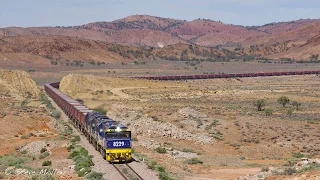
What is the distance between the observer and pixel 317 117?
67.2 metres

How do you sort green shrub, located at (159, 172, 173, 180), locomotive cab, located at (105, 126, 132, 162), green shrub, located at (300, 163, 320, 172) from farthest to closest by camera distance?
locomotive cab, located at (105, 126, 132, 162), green shrub, located at (159, 172, 173, 180), green shrub, located at (300, 163, 320, 172)

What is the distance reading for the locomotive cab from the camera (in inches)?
1287

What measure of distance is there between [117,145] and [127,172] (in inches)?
129

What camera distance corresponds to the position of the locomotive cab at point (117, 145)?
107ft

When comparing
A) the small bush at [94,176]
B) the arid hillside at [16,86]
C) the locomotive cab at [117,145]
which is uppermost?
the locomotive cab at [117,145]

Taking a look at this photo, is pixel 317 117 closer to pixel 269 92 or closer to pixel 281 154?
pixel 281 154

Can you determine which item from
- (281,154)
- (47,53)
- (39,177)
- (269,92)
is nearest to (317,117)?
(281,154)

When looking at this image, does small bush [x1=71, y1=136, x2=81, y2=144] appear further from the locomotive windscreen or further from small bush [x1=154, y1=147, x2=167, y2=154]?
the locomotive windscreen

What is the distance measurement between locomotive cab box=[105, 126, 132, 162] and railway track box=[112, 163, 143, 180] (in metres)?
0.68

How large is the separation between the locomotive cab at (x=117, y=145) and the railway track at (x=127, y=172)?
675 mm

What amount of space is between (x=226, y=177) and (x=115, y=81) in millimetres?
83828

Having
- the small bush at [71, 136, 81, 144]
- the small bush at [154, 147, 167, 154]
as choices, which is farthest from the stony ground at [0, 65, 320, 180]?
the small bush at [71, 136, 81, 144]

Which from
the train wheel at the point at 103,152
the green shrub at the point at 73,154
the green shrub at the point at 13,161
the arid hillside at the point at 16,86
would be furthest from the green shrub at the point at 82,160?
the arid hillside at the point at 16,86

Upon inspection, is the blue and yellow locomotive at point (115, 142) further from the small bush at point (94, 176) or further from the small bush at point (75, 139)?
the small bush at point (75, 139)
